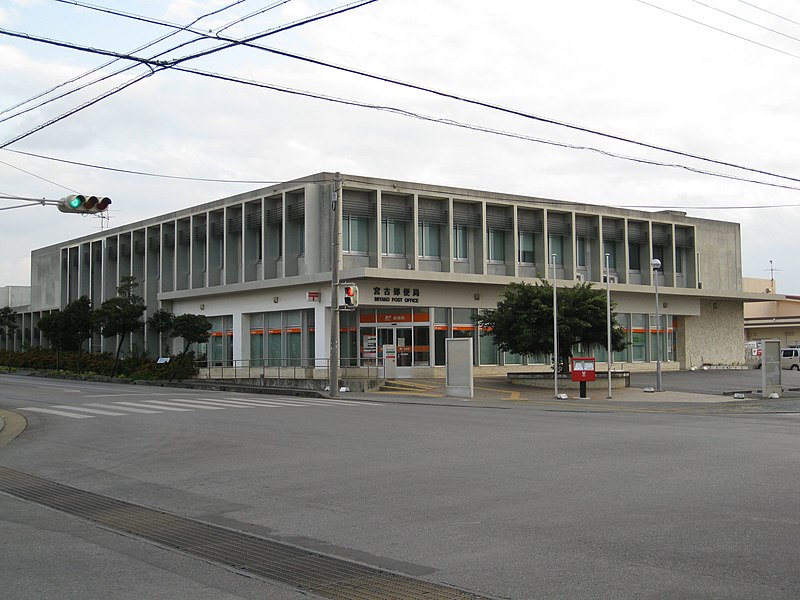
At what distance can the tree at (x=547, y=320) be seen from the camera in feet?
117

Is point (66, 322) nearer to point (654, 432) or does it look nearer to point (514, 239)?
point (514, 239)

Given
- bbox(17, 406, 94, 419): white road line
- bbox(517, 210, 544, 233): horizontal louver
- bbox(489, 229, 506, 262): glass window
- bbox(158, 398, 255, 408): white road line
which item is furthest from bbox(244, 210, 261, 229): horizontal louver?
bbox(17, 406, 94, 419): white road line

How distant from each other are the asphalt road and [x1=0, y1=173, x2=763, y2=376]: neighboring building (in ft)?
71.9

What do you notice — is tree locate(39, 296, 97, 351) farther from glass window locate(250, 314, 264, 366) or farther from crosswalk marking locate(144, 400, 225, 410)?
crosswalk marking locate(144, 400, 225, 410)

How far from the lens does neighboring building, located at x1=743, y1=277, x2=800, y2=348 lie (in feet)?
258

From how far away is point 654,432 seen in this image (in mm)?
18016

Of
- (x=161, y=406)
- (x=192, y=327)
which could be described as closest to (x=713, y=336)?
(x=192, y=327)

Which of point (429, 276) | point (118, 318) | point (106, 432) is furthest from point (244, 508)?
point (118, 318)

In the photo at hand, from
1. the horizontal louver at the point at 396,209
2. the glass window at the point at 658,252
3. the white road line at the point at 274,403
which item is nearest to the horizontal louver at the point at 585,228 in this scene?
the glass window at the point at 658,252

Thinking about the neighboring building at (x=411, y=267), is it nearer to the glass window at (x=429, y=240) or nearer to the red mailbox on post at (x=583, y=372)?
the glass window at (x=429, y=240)

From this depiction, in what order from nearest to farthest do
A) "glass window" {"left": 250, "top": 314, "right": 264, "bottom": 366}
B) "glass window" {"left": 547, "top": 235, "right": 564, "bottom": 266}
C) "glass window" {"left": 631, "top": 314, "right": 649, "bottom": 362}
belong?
"glass window" {"left": 250, "top": 314, "right": 264, "bottom": 366}, "glass window" {"left": 547, "top": 235, "right": 564, "bottom": 266}, "glass window" {"left": 631, "top": 314, "right": 649, "bottom": 362}

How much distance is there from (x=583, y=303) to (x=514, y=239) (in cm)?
1115

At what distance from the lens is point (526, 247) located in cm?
4841

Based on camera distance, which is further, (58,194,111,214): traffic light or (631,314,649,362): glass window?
(631,314,649,362): glass window
